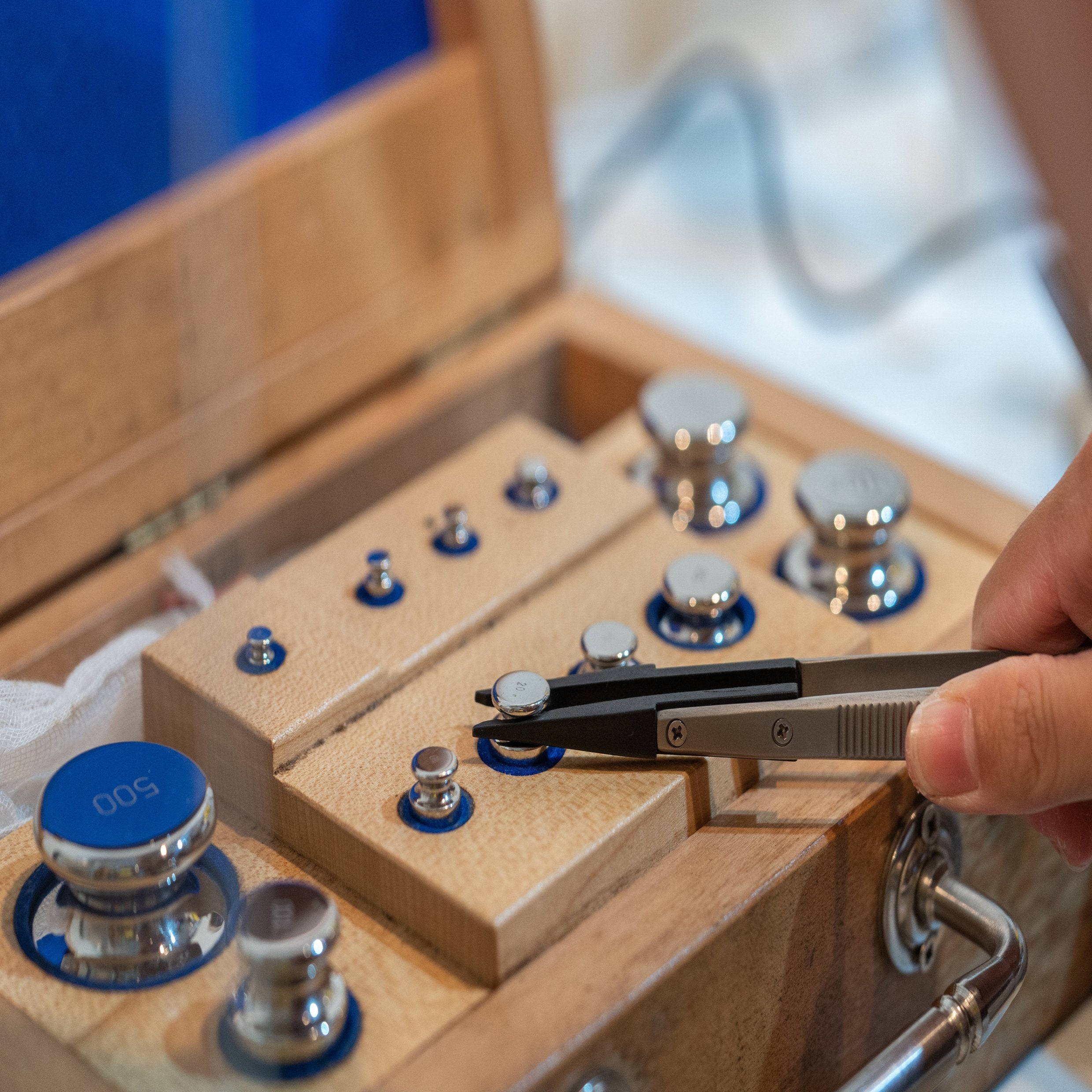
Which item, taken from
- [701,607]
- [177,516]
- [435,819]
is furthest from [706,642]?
[177,516]

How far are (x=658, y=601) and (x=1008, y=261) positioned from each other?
0.53 meters

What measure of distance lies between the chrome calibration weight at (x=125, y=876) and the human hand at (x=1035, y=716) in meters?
0.20

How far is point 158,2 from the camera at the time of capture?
519mm

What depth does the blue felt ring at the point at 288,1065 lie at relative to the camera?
0.36 m

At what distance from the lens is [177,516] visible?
557 millimetres

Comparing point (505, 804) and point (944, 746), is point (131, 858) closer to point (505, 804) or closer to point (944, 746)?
point (505, 804)

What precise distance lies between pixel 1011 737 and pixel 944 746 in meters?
0.02

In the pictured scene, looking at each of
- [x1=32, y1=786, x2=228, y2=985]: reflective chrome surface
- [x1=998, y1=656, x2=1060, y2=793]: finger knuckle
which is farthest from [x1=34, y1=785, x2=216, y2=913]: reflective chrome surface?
[x1=998, y1=656, x2=1060, y2=793]: finger knuckle

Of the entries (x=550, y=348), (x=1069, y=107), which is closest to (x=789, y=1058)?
(x=550, y=348)

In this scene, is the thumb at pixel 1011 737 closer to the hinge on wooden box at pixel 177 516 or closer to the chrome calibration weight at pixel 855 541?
the chrome calibration weight at pixel 855 541

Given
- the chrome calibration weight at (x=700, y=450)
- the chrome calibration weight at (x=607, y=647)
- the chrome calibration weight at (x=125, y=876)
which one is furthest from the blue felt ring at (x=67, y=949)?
the chrome calibration weight at (x=700, y=450)

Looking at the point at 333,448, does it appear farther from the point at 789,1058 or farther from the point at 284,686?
the point at 789,1058

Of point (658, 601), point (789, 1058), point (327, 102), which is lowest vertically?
point (789, 1058)

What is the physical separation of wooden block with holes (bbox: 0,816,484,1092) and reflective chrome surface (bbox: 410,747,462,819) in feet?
0.12
